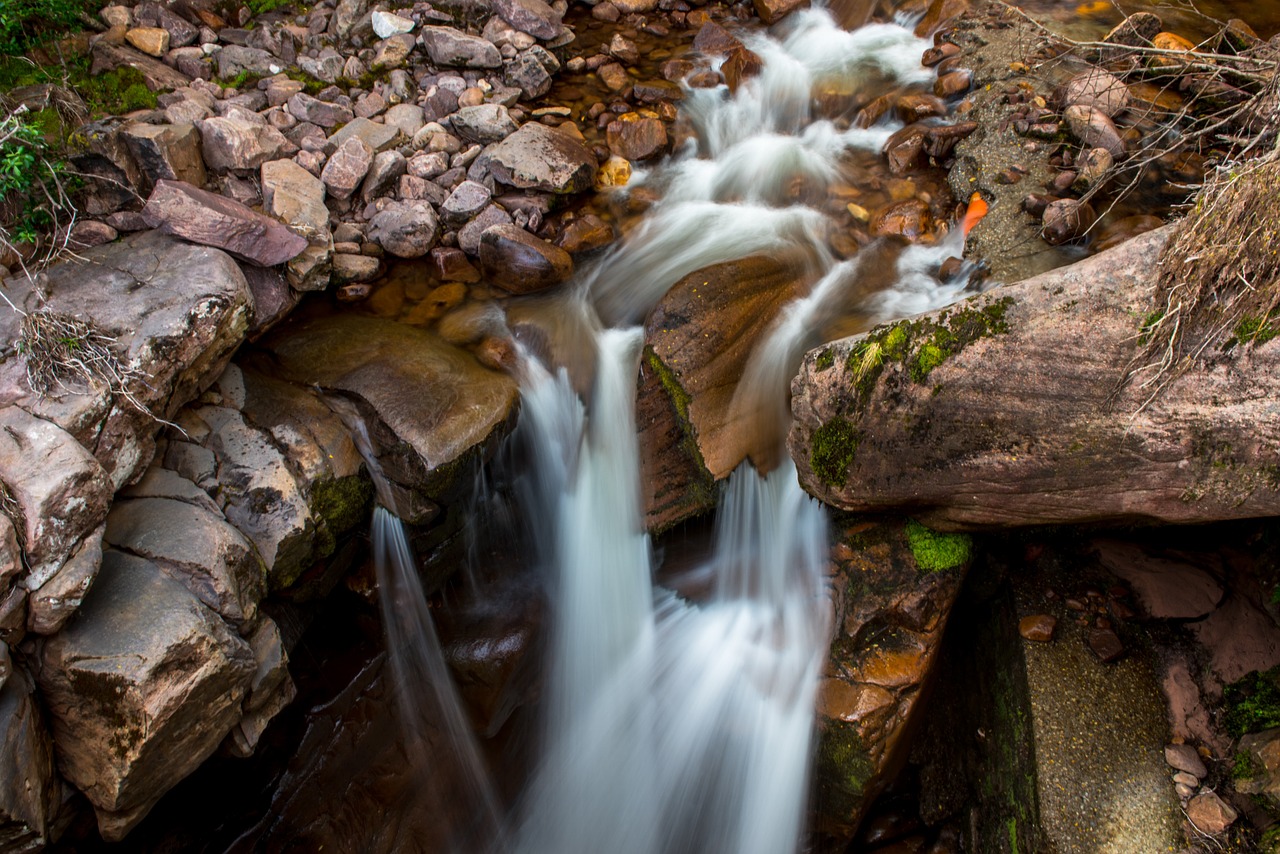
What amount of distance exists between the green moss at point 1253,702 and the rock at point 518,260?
16.5ft

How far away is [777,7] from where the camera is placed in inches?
329

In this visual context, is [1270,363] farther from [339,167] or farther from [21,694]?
[339,167]

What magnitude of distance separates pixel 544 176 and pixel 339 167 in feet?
5.53

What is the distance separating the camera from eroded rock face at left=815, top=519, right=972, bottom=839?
13.0ft

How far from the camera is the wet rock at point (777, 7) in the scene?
27.5 ft

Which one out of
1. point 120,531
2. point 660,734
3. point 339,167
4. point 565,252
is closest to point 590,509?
point 660,734

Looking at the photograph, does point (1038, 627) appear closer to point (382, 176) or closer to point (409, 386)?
point (409, 386)

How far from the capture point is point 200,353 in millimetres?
4469

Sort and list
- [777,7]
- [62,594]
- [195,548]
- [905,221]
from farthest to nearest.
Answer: [777,7] → [905,221] → [195,548] → [62,594]

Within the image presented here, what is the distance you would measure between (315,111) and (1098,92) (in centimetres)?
630

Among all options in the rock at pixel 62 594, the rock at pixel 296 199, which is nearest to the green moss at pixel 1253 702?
the rock at pixel 62 594

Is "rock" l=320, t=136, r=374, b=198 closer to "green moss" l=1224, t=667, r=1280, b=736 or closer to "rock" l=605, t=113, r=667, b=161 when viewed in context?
"rock" l=605, t=113, r=667, b=161

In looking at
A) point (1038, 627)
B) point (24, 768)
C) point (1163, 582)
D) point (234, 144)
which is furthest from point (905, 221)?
point (24, 768)

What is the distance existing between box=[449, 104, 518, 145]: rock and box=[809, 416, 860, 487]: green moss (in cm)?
445
